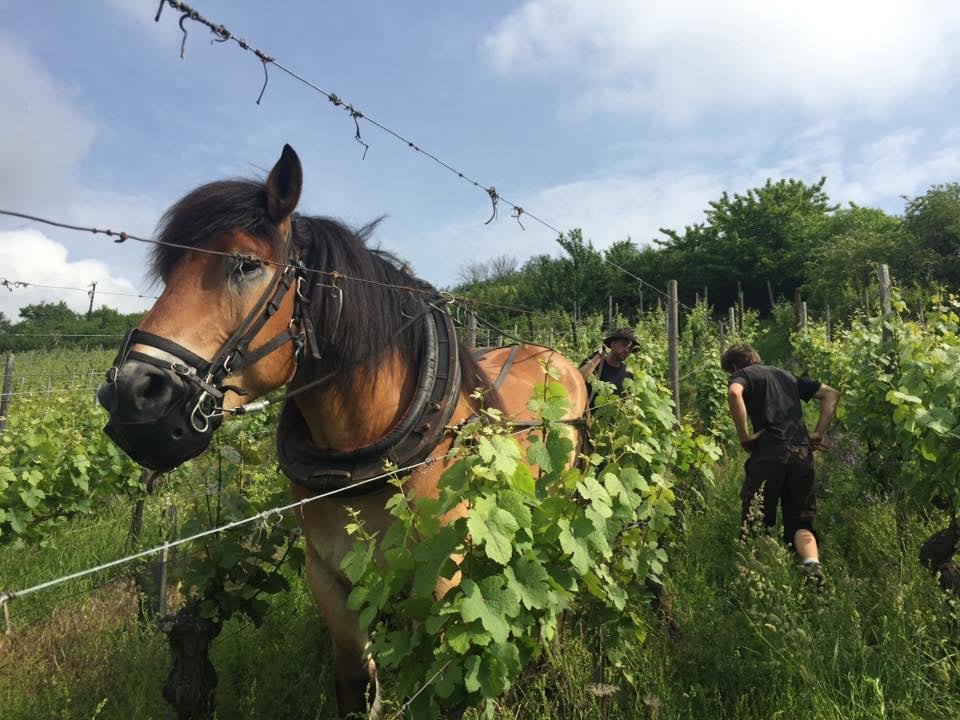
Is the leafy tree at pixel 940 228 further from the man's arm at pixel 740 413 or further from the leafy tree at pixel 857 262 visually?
the man's arm at pixel 740 413

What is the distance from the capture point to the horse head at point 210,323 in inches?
58.2

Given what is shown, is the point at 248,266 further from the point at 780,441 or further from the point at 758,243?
the point at 758,243

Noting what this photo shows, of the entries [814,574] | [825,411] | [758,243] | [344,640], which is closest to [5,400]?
[344,640]

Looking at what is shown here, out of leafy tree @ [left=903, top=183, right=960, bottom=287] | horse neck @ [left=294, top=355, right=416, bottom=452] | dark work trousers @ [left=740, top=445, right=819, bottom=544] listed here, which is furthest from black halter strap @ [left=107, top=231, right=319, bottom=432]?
leafy tree @ [left=903, top=183, right=960, bottom=287]

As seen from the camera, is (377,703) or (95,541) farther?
(95,541)

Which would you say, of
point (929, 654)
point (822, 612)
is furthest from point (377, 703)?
A: point (929, 654)

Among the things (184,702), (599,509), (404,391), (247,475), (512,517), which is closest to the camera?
(512,517)

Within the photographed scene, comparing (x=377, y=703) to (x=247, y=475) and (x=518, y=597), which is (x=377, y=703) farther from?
(x=247, y=475)

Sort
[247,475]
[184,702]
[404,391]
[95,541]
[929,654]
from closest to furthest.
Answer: [404,391], [929,654], [184,702], [247,475], [95,541]

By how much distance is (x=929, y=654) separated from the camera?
2326 mm

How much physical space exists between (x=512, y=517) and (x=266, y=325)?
917 mm

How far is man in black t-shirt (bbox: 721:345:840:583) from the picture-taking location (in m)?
3.77

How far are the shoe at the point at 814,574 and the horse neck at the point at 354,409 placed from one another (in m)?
2.55

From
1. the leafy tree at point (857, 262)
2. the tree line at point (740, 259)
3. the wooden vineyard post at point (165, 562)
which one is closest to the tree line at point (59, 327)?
the tree line at point (740, 259)
